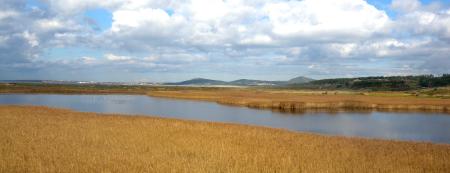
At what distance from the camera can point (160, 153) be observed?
1301 cm

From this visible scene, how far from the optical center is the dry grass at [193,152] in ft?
36.3

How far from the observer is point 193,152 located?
1341cm

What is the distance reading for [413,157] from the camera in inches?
533

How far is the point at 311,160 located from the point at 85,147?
6763 millimetres

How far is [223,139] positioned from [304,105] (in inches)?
1150

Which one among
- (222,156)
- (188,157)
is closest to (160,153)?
(188,157)

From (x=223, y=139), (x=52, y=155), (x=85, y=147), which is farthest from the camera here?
(x=223, y=139)

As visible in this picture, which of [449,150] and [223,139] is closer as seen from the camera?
[449,150]

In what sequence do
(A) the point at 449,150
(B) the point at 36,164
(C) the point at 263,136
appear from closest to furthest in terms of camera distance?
(B) the point at 36,164 → (A) the point at 449,150 → (C) the point at 263,136

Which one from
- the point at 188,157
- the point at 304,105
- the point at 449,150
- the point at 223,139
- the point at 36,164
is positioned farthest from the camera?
the point at 304,105

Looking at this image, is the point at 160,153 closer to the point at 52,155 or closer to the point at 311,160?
the point at 52,155

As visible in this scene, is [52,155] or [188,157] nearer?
[52,155]

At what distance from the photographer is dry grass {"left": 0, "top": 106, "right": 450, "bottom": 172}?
1106 cm

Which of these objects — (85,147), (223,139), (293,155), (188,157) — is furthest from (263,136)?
(85,147)
